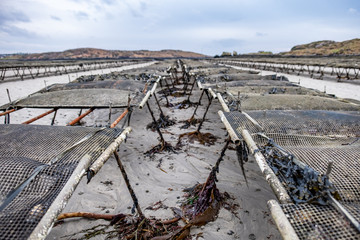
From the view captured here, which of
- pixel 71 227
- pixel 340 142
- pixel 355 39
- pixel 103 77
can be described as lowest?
pixel 71 227

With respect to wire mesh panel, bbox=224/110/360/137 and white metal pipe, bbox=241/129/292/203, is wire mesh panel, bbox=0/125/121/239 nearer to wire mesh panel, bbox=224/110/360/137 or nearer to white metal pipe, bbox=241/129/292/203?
white metal pipe, bbox=241/129/292/203

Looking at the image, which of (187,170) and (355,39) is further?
(355,39)

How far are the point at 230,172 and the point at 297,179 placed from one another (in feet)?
8.39

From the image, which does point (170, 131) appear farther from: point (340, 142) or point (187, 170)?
point (340, 142)

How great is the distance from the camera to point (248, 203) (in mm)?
3572

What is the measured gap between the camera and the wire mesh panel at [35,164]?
5.43ft

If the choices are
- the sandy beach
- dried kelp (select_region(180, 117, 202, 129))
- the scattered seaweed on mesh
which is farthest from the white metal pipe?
the scattered seaweed on mesh

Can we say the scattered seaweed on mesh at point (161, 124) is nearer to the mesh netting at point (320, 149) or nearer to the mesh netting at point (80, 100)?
the mesh netting at point (80, 100)

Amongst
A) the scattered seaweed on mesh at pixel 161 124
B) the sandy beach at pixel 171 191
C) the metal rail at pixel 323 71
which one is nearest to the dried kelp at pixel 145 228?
the sandy beach at pixel 171 191

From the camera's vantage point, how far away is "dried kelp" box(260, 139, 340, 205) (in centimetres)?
175

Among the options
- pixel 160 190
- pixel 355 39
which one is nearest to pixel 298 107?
pixel 160 190

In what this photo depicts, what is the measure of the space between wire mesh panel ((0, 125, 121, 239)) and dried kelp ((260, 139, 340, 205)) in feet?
6.86

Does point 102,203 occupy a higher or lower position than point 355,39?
lower

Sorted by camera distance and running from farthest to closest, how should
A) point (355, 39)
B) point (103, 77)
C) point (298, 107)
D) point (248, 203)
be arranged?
point (355, 39) < point (103, 77) < point (298, 107) < point (248, 203)
